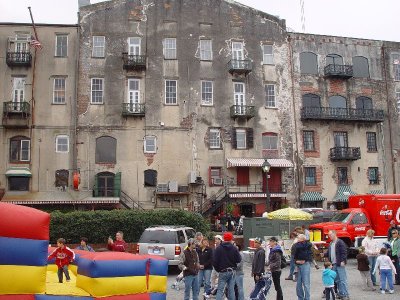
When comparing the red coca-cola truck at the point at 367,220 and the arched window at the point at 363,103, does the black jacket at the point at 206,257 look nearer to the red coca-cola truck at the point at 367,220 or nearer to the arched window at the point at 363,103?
the red coca-cola truck at the point at 367,220

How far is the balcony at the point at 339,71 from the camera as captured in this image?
130 feet

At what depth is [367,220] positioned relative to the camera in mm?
22969

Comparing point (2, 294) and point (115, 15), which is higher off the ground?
point (115, 15)

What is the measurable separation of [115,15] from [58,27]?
435 cm

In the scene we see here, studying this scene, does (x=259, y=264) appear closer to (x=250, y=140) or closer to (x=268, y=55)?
(x=250, y=140)

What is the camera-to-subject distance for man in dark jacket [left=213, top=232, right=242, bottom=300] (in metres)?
11.1

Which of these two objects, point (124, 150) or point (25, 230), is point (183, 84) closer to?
point (124, 150)

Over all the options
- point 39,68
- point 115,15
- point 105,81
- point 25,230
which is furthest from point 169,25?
point 25,230

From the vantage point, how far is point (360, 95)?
134 ft

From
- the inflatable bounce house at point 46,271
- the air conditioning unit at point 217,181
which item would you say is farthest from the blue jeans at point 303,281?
the air conditioning unit at point 217,181

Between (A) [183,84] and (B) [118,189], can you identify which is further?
(A) [183,84]

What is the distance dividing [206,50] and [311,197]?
46.5 feet

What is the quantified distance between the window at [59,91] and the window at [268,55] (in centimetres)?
1588

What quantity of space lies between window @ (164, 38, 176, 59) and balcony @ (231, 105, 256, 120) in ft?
20.2
